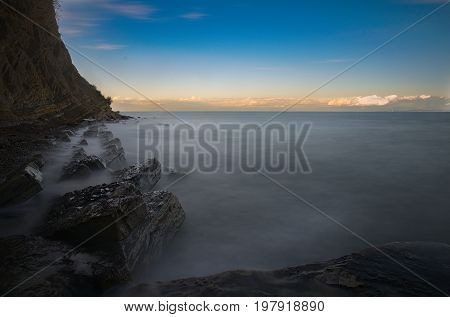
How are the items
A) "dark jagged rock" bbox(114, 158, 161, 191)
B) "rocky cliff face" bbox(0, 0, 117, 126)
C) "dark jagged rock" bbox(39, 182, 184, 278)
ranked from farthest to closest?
"rocky cliff face" bbox(0, 0, 117, 126)
"dark jagged rock" bbox(114, 158, 161, 191)
"dark jagged rock" bbox(39, 182, 184, 278)

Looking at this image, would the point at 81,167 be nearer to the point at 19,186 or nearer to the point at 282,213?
the point at 19,186

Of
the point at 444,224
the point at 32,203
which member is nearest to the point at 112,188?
the point at 32,203

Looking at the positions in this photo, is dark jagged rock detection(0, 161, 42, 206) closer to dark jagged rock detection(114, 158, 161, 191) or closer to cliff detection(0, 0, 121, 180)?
dark jagged rock detection(114, 158, 161, 191)

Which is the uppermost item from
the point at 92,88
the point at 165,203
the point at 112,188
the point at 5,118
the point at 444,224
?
the point at 92,88

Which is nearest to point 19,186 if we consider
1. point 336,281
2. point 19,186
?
point 19,186

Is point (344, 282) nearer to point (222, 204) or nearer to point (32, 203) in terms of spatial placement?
point (222, 204)

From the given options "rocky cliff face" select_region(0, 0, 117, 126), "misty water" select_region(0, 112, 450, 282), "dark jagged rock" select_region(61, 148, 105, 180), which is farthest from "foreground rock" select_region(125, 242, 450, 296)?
"rocky cliff face" select_region(0, 0, 117, 126)

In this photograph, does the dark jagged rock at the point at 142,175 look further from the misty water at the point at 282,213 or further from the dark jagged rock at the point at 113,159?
the dark jagged rock at the point at 113,159
